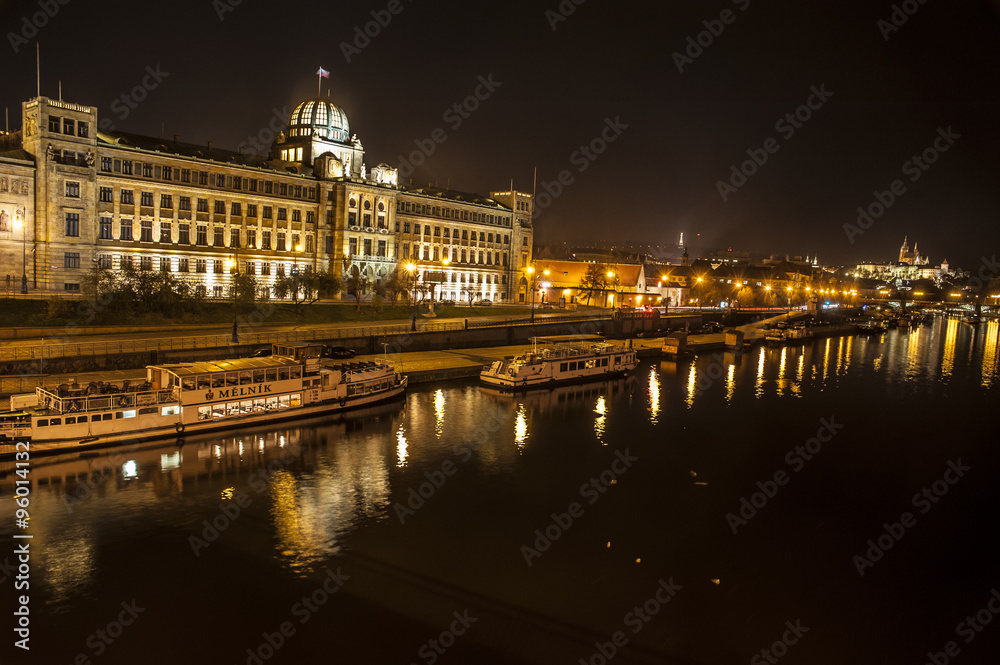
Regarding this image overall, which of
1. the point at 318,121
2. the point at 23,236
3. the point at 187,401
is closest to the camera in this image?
the point at 187,401

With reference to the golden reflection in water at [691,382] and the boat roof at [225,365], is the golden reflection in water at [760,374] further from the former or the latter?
the boat roof at [225,365]

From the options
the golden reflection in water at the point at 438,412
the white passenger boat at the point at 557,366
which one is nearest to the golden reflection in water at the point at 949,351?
the white passenger boat at the point at 557,366

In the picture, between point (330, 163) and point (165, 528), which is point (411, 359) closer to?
point (165, 528)

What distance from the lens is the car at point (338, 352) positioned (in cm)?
4609

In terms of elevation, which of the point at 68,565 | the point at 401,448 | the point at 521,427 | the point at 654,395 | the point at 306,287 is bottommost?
the point at 68,565

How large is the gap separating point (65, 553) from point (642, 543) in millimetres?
17900

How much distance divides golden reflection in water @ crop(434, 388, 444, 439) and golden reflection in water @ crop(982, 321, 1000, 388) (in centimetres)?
4807

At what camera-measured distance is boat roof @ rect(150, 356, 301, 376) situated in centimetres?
3195

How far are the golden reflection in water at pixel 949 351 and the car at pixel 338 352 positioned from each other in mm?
54282

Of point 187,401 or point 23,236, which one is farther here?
point 23,236

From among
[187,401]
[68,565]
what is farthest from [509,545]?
[187,401]

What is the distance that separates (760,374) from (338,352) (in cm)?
3752

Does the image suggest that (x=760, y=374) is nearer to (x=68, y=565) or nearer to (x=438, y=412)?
(x=438, y=412)

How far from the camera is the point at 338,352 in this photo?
152 ft
